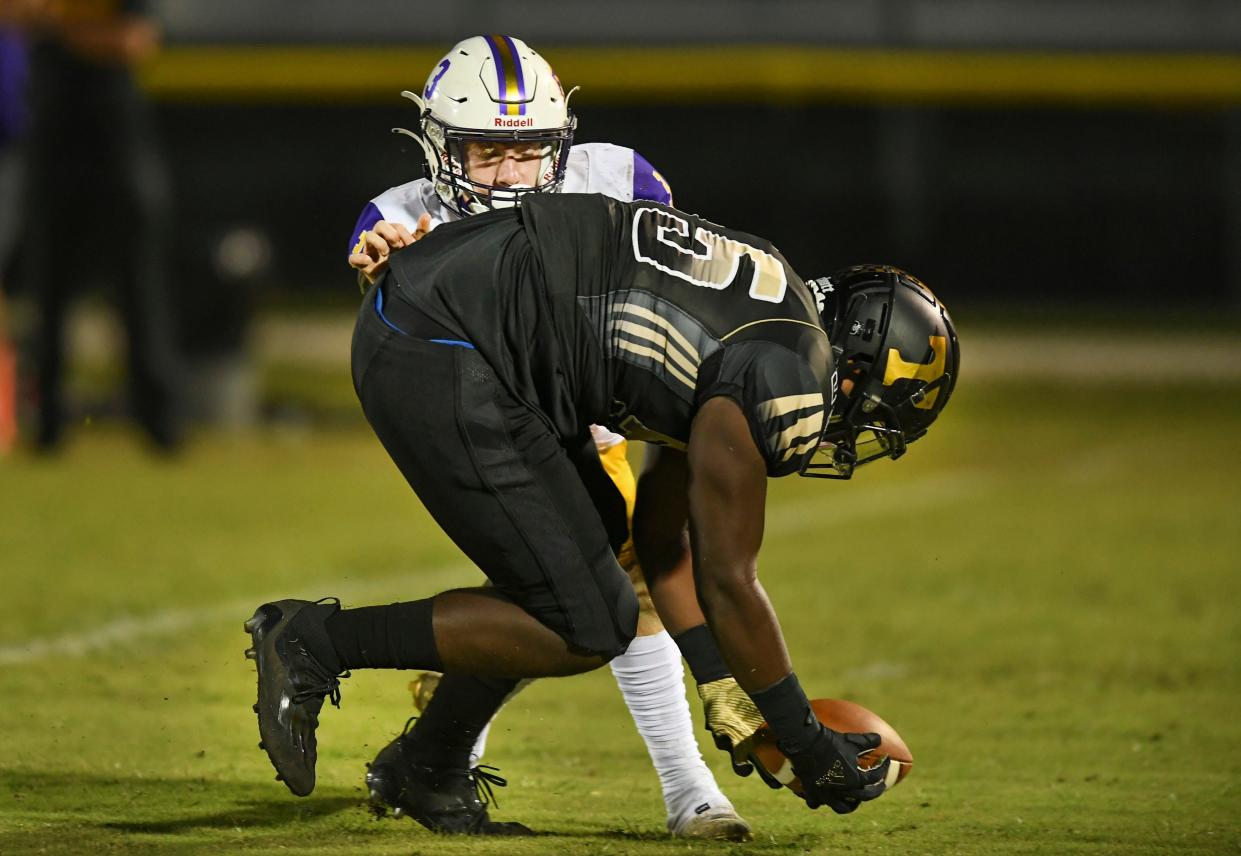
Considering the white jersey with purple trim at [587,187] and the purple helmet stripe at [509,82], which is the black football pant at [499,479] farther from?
the purple helmet stripe at [509,82]

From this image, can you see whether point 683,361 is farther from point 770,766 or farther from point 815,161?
point 815,161

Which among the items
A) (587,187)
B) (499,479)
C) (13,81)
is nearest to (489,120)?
(587,187)

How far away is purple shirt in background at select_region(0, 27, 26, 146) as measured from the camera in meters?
11.4

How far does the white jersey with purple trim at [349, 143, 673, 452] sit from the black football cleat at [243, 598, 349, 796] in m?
1.01

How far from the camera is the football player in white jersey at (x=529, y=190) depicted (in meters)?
4.29

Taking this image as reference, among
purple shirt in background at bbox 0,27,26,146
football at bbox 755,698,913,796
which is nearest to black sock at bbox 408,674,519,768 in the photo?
football at bbox 755,698,913,796

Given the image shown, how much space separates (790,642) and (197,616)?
2.11 metres

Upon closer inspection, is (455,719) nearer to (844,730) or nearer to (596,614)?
(596,614)

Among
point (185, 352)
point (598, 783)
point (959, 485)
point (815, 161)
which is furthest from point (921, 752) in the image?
point (815, 161)

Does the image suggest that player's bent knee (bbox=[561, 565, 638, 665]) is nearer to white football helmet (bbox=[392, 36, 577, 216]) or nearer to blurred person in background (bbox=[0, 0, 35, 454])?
white football helmet (bbox=[392, 36, 577, 216])

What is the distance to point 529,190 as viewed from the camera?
14.8 ft

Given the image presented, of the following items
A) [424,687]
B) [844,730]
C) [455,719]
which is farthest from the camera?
[424,687]

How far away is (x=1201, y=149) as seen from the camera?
20.4 metres

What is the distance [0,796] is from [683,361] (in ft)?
6.25
